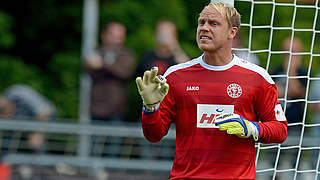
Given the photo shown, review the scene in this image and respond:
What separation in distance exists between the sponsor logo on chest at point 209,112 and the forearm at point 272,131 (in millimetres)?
234

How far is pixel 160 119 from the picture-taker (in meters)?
4.41

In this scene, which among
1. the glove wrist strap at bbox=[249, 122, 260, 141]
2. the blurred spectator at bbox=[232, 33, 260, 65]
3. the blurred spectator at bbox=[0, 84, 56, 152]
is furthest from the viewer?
the blurred spectator at bbox=[0, 84, 56, 152]

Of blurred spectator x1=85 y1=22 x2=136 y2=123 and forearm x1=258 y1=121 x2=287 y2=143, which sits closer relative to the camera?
forearm x1=258 y1=121 x2=287 y2=143

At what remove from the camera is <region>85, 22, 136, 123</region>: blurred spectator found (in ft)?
30.8

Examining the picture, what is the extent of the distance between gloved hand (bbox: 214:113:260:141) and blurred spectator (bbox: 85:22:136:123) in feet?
17.1

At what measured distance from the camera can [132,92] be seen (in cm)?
1242

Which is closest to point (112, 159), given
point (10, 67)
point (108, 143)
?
point (108, 143)

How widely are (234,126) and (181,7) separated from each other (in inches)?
348

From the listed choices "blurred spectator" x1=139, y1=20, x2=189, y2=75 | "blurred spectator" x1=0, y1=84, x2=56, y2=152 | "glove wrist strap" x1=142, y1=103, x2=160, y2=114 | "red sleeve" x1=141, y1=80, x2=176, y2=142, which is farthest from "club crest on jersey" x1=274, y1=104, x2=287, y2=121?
"blurred spectator" x1=0, y1=84, x2=56, y2=152

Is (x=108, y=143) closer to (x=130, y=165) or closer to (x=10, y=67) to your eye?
(x=130, y=165)

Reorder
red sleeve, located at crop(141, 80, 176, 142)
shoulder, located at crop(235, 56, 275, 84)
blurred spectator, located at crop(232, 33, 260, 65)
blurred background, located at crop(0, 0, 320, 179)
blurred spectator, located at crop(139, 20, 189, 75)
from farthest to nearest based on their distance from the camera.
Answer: blurred background, located at crop(0, 0, 320, 179)
blurred spectator, located at crop(139, 20, 189, 75)
blurred spectator, located at crop(232, 33, 260, 65)
shoulder, located at crop(235, 56, 275, 84)
red sleeve, located at crop(141, 80, 176, 142)

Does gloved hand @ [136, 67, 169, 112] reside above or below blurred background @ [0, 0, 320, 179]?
above

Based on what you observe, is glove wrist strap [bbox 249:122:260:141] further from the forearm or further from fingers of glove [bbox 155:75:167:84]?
fingers of glove [bbox 155:75:167:84]

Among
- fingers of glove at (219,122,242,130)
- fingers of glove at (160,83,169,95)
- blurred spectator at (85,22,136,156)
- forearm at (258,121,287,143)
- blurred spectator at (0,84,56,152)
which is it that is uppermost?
fingers of glove at (160,83,169,95)
